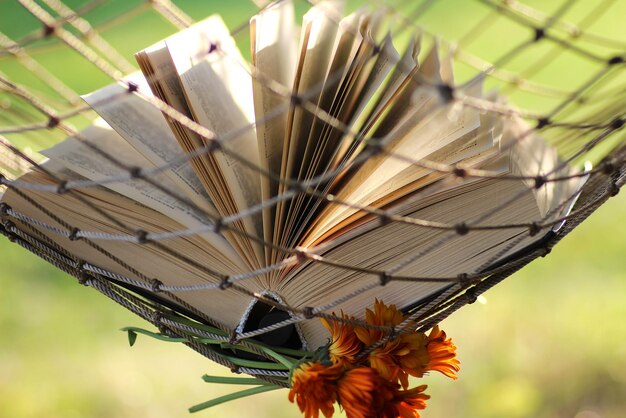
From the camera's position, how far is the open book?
50 centimetres

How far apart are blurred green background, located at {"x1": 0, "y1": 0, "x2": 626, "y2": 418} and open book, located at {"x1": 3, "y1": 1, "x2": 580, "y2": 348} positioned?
67 centimetres

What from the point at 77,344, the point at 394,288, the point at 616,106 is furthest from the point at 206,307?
the point at 77,344

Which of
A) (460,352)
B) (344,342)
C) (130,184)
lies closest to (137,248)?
(130,184)

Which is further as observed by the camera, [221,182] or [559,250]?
[559,250]

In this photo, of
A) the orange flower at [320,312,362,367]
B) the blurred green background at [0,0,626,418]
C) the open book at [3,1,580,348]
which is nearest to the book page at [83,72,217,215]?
the open book at [3,1,580,348]

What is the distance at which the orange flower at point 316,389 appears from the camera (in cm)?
50

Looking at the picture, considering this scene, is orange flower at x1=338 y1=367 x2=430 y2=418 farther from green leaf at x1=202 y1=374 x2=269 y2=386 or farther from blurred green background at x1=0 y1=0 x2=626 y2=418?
blurred green background at x1=0 y1=0 x2=626 y2=418

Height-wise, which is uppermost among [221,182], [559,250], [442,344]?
[559,250]

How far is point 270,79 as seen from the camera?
1.65ft

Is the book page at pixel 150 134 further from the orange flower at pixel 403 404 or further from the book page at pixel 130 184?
the orange flower at pixel 403 404

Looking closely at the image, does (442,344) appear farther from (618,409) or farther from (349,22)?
(618,409)

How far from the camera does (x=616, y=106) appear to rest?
0.56m

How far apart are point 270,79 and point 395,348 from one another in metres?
0.19

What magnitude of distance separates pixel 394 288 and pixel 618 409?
2.39 ft
